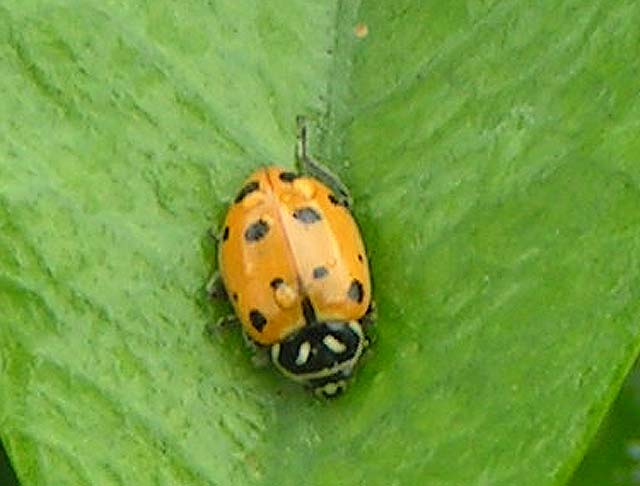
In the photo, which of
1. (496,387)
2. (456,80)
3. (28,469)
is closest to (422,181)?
(456,80)

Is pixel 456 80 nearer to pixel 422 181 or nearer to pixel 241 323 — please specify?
pixel 422 181

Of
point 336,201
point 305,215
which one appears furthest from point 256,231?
point 336,201

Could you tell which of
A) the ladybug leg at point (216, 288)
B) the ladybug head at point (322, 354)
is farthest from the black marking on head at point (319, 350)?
the ladybug leg at point (216, 288)

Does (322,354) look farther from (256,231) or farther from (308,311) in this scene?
(256,231)

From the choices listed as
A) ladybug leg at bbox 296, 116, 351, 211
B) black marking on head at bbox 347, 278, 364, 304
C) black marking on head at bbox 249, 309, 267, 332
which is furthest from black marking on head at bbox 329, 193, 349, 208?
black marking on head at bbox 249, 309, 267, 332

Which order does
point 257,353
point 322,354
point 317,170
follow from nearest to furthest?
point 317,170 < point 257,353 < point 322,354

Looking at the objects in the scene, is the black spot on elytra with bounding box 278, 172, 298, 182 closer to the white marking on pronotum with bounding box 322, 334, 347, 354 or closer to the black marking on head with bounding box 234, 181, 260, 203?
the black marking on head with bounding box 234, 181, 260, 203
